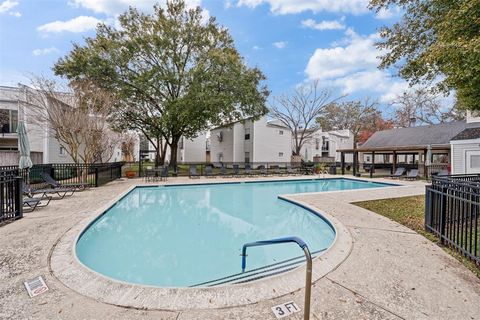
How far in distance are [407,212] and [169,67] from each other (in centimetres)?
1793

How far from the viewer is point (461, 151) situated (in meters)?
13.6

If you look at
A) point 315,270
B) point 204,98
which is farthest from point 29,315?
point 204,98

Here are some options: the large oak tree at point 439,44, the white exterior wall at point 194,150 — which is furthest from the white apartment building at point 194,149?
the large oak tree at point 439,44

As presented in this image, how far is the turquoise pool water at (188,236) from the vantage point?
4.09m

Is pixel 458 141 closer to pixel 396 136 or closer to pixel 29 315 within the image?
pixel 396 136

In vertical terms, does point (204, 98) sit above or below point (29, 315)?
above

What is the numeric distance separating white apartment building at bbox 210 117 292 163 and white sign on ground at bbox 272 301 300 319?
69.0 feet

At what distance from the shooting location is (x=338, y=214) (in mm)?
6281

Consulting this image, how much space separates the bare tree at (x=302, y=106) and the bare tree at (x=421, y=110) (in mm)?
8011

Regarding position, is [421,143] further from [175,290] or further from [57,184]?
[57,184]

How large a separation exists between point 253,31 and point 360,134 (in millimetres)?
30043

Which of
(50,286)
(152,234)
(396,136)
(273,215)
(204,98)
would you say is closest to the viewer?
(50,286)

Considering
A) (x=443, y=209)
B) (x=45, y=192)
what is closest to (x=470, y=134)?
(x=443, y=209)

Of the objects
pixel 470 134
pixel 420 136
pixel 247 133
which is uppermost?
pixel 247 133
